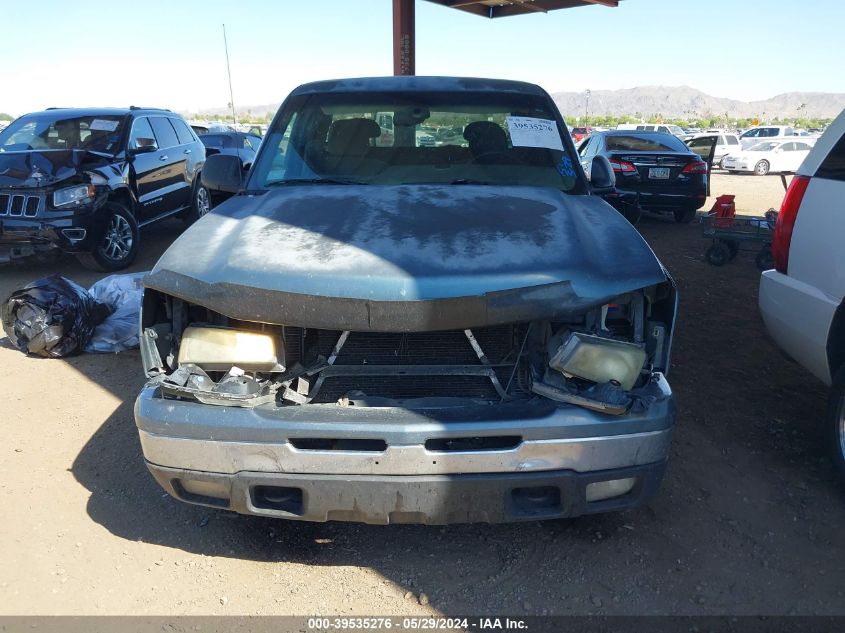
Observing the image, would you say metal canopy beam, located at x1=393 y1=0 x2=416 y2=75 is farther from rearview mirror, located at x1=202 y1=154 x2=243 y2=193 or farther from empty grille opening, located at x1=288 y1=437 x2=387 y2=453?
empty grille opening, located at x1=288 y1=437 x2=387 y2=453

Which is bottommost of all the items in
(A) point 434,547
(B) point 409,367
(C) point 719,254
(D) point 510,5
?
(C) point 719,254

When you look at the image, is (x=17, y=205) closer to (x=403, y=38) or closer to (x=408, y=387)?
(x=403, y=38)

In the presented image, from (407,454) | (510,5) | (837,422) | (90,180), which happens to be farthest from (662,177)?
(407,454)

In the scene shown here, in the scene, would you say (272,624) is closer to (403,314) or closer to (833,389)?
(403,314)

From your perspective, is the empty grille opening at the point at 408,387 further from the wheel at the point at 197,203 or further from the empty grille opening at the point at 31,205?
the wheel at the point at 197,203

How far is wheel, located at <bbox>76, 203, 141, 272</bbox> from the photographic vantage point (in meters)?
7.04

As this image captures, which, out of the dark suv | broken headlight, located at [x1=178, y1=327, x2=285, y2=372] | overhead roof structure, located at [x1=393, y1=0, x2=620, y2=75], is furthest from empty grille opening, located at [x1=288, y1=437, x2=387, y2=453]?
overhead roof structure, located at [x1=393, y1=0, x2=620, y2=75]

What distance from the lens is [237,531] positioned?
289cm

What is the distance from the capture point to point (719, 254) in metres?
7.91

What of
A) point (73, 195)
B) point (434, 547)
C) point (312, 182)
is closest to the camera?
point (434, 547)

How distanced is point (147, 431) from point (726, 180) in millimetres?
22991

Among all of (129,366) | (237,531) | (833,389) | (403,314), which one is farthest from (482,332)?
(129,366)

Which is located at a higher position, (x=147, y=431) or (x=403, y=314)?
(x=403, y=314)

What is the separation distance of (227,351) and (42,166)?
5.80 metres
